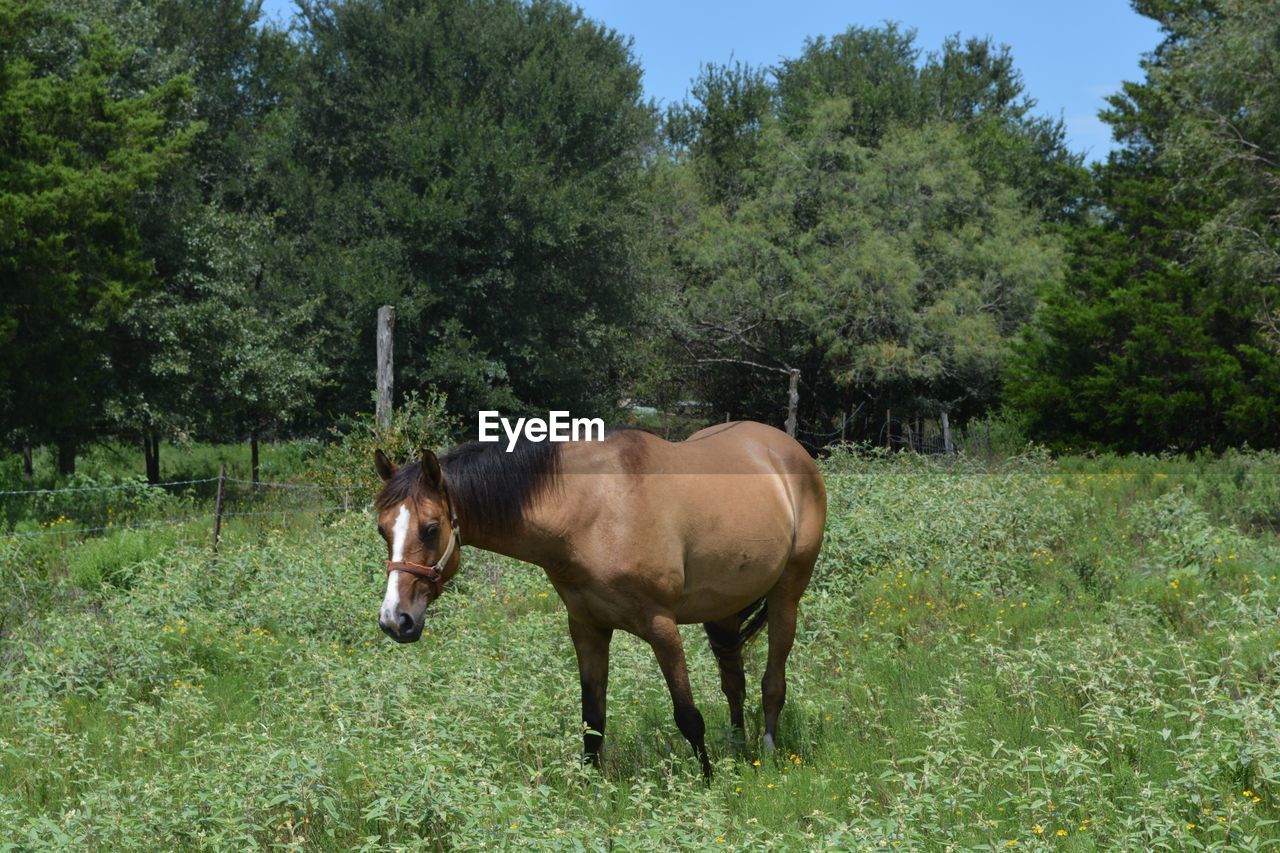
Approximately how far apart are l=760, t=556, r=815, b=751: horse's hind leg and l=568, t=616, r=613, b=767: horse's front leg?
1061 mm

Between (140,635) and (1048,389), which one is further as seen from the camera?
(1048,389)

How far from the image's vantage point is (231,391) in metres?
20.4

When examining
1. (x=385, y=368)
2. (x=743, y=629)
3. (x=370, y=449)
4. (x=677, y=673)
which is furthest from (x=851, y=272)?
(x=677, y=673)

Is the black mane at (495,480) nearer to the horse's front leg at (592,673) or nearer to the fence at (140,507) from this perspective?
the horse's front leg at (592,673)

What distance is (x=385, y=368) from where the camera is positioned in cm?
1484

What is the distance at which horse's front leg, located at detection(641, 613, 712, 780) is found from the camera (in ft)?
18.3

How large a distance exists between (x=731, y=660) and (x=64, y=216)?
Answer: 47.8 feet

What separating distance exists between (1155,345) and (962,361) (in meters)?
7.10

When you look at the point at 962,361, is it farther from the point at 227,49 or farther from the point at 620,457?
the point at 620,457

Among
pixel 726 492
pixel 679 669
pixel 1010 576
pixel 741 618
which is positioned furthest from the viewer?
pixel 1010 576

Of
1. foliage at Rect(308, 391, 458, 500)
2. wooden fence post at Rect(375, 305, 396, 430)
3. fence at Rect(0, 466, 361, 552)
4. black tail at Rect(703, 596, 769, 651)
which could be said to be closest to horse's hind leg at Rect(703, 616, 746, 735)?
black tail at Rect(703, 596, 769, 651)

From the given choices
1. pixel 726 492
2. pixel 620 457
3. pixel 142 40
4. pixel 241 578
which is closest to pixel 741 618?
pixel 726 492

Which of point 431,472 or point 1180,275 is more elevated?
point 1180,275

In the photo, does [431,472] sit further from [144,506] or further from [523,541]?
[144,506]
